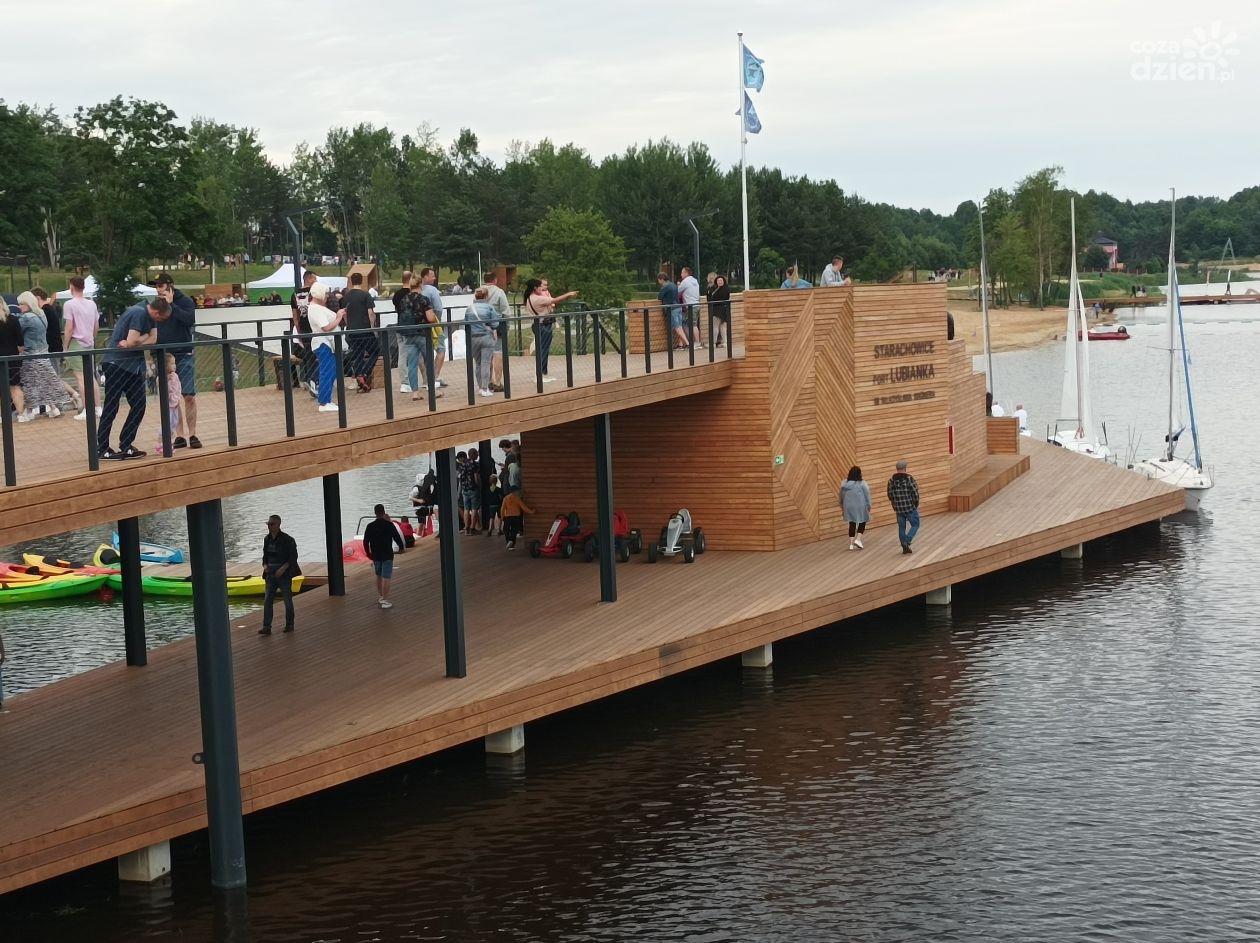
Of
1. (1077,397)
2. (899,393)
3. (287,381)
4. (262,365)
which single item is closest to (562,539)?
(899,393)

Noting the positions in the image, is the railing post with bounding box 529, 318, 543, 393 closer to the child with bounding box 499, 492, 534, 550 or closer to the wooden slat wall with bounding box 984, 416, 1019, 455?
the child with bounding box 499, 492, 534, 550

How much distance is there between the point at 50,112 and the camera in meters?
127

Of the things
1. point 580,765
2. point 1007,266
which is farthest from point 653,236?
point 580,765

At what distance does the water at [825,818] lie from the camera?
15.3m

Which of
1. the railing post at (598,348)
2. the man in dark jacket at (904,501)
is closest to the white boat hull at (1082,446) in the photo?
the man in dark jacket at (904,501)

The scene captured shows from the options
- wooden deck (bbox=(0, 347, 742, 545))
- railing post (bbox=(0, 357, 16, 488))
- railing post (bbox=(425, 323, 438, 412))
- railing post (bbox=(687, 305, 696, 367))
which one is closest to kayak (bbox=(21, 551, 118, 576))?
railing post (bbox=(687, 305, 696, 367))

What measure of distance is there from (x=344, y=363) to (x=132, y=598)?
631cm

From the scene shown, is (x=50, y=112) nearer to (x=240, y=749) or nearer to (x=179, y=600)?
(x=179, y=600)

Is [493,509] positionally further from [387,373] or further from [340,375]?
[340,375]

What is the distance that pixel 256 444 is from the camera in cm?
1602

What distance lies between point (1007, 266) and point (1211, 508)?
4373 inches

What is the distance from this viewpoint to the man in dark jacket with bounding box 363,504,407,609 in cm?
2375

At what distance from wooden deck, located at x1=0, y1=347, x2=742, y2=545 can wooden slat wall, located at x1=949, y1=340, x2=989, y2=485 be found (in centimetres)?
1302

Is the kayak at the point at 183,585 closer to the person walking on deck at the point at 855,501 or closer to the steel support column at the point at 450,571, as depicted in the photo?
the person walking on deck at the point at 855,501
